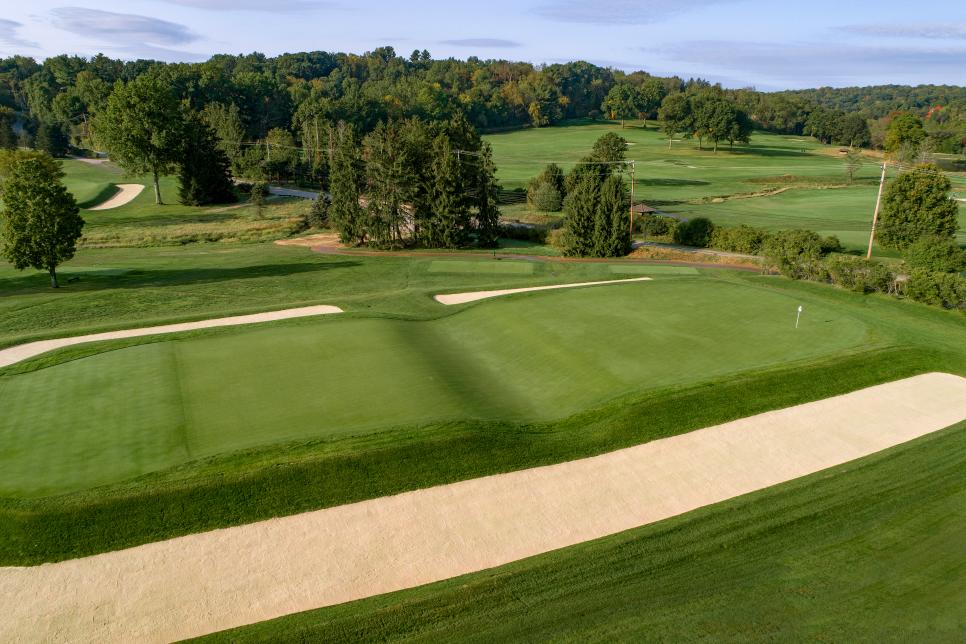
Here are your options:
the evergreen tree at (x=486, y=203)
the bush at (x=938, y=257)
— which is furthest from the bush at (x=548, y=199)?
the bush at (x=938, y=257)

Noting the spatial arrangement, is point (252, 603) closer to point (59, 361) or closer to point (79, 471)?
point (79, 471)

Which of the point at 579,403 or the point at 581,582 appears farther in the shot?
the point at 579,403

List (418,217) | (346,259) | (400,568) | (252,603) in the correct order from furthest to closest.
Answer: (418,217)
(346,259)
(400,568)
(252,603)

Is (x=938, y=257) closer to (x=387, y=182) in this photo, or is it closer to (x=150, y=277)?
(x=387, y=182)

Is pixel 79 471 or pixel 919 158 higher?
pixel 919 158

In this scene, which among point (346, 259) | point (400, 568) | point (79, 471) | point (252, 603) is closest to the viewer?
point (252, 603)

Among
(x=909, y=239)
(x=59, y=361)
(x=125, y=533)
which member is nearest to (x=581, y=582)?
(x=125, y=533)
